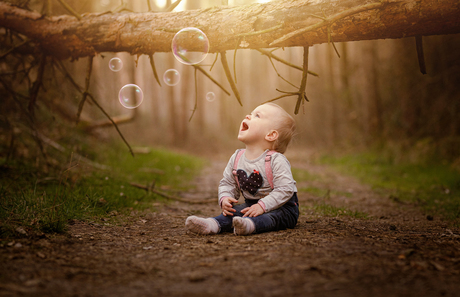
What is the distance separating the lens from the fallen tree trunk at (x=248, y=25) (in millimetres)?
2561

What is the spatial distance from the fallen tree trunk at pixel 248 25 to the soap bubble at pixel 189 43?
0.05 m

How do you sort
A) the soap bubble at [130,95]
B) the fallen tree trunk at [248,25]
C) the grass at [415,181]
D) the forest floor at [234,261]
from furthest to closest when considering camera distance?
the grass at [415,181] < the soap bubble at [130,95] < the fallen tree trunk at [248,25] < the forest floor at [234,261]

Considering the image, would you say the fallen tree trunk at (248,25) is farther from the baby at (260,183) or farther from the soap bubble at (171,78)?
the soap bubble at (171,78)

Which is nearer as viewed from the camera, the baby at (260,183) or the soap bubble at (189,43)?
the baby at (260,183)

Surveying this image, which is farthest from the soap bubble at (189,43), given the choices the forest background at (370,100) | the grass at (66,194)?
the grass at (66,194)

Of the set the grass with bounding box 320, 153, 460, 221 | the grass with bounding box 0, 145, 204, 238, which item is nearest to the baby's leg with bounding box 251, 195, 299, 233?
the grass with bounding box 0, 145, 204, 238

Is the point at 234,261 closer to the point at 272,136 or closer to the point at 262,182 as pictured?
the point at 262,182

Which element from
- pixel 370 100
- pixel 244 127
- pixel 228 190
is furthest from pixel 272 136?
pixel 370 100

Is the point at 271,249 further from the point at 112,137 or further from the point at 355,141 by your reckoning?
the point at 355,141

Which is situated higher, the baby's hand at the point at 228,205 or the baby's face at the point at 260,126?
the baby's face at the point at 260,126

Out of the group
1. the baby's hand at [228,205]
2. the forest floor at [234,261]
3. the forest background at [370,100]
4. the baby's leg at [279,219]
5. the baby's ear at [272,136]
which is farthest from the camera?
the forest background at [370,100]

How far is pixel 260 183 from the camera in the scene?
2859 millimetres

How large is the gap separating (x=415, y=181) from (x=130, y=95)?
5.29 metres

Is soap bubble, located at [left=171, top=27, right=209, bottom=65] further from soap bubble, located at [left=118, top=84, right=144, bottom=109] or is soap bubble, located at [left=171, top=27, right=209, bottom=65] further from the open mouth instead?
soap bubble, located at [left=118, top=84, right=144, bottom=109]
